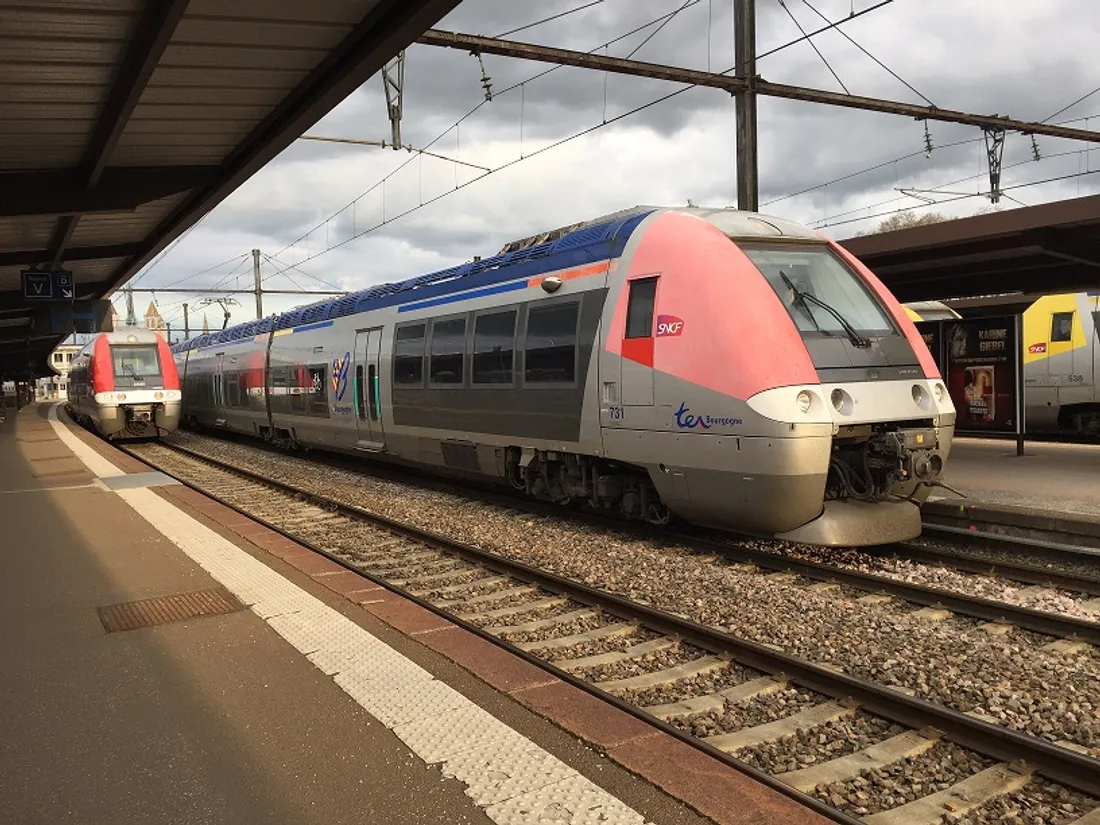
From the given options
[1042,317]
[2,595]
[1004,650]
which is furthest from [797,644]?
[1042,317]

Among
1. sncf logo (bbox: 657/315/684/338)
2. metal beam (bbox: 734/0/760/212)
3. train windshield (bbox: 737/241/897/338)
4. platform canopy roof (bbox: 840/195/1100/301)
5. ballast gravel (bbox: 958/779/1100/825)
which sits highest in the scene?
metal beam (bbox: 734/0/760/212)

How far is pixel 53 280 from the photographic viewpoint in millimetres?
17547

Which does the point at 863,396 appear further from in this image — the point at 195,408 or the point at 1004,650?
the point at 195,408

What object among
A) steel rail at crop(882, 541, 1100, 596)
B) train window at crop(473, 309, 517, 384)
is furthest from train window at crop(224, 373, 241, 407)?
steel rail at crop(882, 541, 1100, 596)

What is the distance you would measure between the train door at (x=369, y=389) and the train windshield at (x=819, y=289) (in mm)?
7029

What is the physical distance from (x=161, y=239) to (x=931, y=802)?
15202mm

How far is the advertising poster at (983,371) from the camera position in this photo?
39.1 ft

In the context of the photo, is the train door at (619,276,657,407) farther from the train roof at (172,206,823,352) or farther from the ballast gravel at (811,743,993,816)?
the ballast gravel at (811,743,993,816)

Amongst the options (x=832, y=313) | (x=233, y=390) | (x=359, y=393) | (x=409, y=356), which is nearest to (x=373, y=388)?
(x=359, y=393)

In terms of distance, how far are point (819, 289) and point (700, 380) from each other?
5.10ft

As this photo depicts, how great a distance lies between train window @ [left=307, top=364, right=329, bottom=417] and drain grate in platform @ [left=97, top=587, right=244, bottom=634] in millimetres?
9148

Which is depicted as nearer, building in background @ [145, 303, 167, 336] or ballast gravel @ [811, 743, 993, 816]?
ballast gravel @ [811, 743, 993, 816]

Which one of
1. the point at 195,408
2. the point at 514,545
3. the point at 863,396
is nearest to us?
the point at 863,396

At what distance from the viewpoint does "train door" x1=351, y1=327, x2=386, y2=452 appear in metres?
12.7
